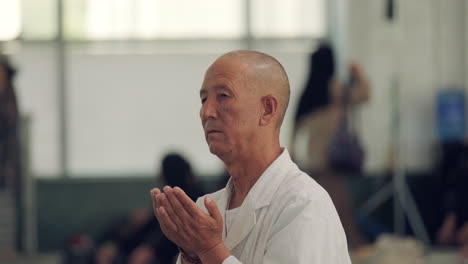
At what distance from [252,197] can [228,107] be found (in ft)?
0.70

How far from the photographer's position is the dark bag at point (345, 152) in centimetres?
656

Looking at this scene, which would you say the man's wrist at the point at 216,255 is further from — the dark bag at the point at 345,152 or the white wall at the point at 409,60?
the white wall at the point at 409,60

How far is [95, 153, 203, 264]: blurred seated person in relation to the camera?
20.6 feet

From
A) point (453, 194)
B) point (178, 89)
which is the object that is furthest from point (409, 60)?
point (178, 89)

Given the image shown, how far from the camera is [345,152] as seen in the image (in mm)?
6621

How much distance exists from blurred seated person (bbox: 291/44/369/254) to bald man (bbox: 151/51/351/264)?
423 cm

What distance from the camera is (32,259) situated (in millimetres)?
7918

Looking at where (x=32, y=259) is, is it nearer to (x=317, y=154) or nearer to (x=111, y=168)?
(x=111, y=168)

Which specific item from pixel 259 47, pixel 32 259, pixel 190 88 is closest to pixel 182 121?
pixel 190 88

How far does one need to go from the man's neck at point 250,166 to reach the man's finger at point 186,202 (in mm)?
197

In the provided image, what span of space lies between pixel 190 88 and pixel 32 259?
2.55m

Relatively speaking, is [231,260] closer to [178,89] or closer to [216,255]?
[216,255]

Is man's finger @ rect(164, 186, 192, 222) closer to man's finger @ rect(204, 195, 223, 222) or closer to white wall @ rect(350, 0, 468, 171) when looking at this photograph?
man's finger @ rect(204, 195, 223, 222)

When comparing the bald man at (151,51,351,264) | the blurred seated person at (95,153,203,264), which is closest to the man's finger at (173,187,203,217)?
the bald man at (151,51,351,264)
